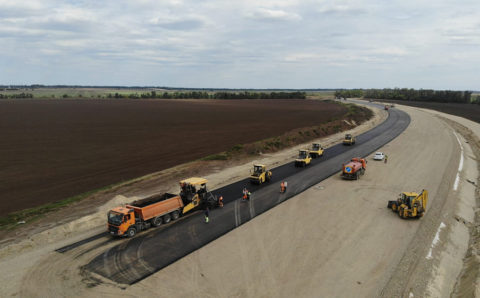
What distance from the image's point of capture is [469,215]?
29.2 metres

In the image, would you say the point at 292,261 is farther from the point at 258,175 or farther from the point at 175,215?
the point at 258,175

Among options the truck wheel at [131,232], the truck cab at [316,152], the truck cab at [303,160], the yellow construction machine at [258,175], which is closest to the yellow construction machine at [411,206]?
the yellow construction machine at [258,175]

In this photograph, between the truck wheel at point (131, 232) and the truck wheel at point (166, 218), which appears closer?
the truck wheel at point (131, 232)

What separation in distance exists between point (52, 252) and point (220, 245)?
11.9m

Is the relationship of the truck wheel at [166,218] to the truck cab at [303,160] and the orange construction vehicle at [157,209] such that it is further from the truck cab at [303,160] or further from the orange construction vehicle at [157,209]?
the truck cab at [303,160]

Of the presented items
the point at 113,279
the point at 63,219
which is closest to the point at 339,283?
the point at 113,279

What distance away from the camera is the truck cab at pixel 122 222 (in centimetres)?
Result: 2331

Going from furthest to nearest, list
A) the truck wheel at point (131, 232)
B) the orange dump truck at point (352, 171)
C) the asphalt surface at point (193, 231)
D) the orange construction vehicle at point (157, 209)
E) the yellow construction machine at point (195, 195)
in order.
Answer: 1. the orange dump truck at point (352, 171)
2. the yellow construction machine at point (195, 195)
3. the truck wheel at point (131, 232)
4. the orange construction vehicle at point (157, 209)
5. the asphalt surface at point (193, 231)

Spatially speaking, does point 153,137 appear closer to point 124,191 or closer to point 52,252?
point 124,191

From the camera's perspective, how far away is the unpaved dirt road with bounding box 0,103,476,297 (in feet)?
58.5

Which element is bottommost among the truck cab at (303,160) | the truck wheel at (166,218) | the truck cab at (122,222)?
the truck wheel at (166,218)

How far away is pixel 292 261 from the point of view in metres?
20.5

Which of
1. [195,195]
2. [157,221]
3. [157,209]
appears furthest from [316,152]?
[157,221]

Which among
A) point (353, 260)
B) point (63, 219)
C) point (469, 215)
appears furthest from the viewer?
point (469, 215)
